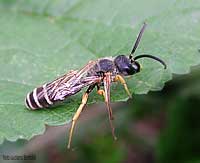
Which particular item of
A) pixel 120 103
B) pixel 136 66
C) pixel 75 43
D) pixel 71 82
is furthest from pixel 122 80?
pixel 120 103

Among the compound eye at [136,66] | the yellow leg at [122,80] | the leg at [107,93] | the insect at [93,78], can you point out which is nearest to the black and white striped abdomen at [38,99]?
the insect at [93,78]

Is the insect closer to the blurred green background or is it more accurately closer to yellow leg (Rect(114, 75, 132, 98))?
yellow leg (Rect(114, 75, 132, 98))

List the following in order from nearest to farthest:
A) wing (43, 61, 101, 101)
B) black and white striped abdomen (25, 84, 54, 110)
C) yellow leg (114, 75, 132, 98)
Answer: black and white striped abdomen (25, 84, 54, 110)
yellow leg (114, 75, 132, 98)
wing (43, 61, 101, 101)

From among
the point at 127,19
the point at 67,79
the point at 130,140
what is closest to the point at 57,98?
the point at 67,79

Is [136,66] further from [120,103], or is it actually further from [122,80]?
[120,103]

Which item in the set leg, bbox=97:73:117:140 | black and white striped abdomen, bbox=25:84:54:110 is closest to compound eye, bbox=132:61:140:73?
leg, bbox=97:73:117:140
